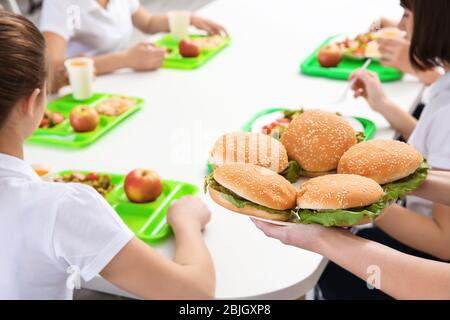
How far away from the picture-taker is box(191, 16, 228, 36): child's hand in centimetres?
212

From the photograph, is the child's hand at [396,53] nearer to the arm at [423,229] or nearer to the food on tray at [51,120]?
the arm at [423,229]

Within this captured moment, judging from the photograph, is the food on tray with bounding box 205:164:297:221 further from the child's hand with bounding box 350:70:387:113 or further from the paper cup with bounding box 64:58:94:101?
the paper cup with bounding box 64:58:94:101

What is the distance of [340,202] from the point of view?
0.76m

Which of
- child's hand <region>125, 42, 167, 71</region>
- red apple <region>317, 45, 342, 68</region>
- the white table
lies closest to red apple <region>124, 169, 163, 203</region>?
the white table

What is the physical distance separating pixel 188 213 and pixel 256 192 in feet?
0.98

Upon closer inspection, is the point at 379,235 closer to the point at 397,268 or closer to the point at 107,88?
the point at 397,268

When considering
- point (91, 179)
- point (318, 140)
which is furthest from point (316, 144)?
point (91, 179)

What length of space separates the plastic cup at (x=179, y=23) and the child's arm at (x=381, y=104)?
2.42ft

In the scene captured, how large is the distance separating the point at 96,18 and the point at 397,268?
1.58 m

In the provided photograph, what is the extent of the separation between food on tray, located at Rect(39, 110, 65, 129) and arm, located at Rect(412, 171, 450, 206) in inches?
37.3

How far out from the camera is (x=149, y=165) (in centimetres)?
130

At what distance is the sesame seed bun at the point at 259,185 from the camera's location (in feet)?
2.55

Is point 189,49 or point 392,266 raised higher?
point 392,266

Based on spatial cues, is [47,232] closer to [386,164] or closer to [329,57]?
[386,164]
